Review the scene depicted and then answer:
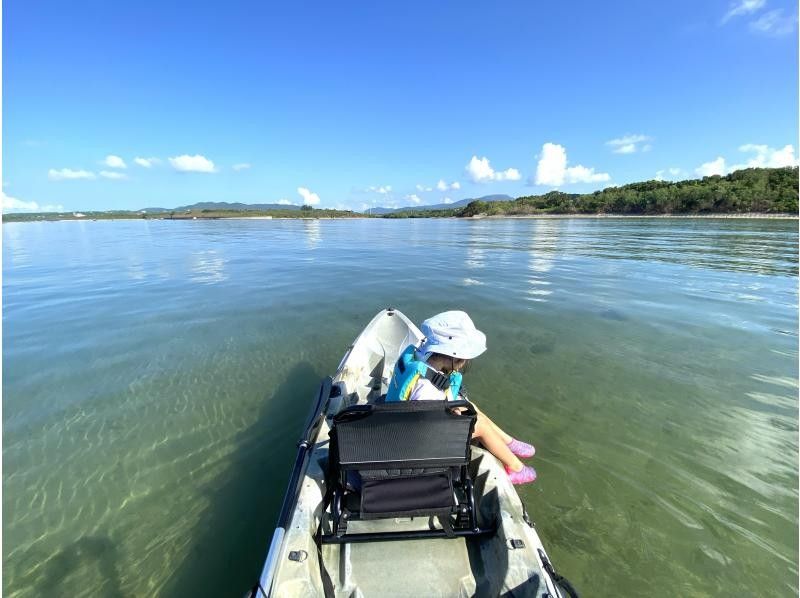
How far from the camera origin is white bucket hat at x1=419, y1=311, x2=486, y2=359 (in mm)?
3617

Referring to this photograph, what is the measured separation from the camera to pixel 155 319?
11.4 meters

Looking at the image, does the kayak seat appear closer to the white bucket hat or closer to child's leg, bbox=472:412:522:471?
the white bucket hat

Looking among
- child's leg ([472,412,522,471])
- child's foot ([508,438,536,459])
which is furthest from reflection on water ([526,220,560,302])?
child's leg ([472,412,522,471])

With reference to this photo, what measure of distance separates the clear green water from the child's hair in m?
2.26

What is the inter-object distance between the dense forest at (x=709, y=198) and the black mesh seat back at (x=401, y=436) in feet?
294

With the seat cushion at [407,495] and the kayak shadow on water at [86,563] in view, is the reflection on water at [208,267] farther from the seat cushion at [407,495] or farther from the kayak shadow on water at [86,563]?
the seat cushion at [407,495]

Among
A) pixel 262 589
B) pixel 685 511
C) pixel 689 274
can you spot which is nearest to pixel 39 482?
pixel 262 589

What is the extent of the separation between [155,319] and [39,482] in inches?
289

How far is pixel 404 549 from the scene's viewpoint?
333 centimetres

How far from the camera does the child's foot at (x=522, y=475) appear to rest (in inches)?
178

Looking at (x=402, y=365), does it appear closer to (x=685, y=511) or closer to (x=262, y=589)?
(x=262, y=589)

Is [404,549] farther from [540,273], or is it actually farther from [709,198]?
[709,198]

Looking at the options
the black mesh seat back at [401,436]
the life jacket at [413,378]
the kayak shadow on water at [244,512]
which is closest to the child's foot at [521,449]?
the life jacket at [413,378]

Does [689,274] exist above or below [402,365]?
below
